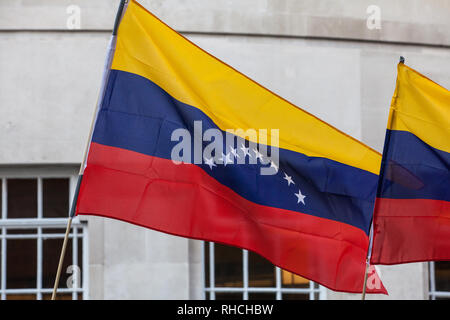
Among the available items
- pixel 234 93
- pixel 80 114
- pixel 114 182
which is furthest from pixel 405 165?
pixel 80 114

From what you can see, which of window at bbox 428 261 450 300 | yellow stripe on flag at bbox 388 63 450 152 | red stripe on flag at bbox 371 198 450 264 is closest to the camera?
red stripe on flag at bbox 371 198 450 264

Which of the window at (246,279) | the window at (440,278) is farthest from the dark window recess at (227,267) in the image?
the window at (440,278)

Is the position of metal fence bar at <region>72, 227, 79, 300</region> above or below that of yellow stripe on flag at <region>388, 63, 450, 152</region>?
below

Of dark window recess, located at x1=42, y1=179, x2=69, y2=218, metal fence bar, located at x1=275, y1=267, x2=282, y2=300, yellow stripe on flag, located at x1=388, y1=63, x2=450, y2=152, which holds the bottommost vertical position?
metal fence bar, located at x1=275, y1=267, x2=282, y2=300

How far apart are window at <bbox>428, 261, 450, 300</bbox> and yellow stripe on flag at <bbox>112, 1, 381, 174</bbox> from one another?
4389mm

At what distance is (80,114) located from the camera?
437 inches

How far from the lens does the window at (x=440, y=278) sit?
39.0ft

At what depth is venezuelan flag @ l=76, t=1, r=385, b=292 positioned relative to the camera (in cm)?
765

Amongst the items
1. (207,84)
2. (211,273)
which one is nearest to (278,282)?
(211,273)

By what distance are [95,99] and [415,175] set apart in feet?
14.8

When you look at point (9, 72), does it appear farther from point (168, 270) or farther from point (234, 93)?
point (234, 93)

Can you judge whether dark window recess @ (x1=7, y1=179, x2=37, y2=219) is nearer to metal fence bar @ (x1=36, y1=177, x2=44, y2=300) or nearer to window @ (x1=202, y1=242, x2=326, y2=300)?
metal fence bar @ (x1=36, y1=177, x2=44, y2=300)

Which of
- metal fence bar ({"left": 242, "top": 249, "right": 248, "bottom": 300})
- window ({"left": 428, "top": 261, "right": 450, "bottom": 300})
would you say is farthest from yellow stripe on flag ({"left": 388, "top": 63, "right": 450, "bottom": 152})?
window ({"left": 428, "top": 261, "right": 450, "bottom": 300})

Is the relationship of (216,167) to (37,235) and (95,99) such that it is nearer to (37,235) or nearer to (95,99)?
(95,99)
